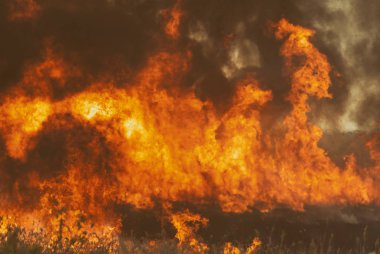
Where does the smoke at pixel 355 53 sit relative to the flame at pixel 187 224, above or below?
above

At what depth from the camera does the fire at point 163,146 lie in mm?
16656

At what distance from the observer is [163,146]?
17703 millimetres

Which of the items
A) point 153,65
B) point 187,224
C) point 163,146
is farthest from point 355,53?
point 187,224

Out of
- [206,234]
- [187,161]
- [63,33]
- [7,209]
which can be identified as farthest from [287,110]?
[7,209]

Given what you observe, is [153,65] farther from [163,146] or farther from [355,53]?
[355,53]

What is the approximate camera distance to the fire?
54.6 ft

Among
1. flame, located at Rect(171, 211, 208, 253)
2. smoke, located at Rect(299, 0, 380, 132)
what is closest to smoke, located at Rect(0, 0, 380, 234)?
smoke, located at Rect(299, 0, 380, 132)

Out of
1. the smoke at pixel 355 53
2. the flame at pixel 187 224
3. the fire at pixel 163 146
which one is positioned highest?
the smoke at pixel 355 53

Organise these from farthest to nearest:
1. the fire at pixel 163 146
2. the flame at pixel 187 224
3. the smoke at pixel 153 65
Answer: the smoke at pixel 153 65, the flame at pixel 187 224, the fire at pixel 163 146

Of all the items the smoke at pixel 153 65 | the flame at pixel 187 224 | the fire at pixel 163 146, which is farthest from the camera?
the smoke at pixel 153 65

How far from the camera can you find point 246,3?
21.7 meters

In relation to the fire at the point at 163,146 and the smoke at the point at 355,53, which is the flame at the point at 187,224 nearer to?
the fire at the point at 163,146

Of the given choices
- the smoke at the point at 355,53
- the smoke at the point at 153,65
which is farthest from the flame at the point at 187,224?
the smoke at the point at 355,53

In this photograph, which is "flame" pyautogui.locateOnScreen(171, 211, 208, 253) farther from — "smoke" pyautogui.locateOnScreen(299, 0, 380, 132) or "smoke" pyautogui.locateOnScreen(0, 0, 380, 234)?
"smoke" pyautogui.locateOnScreen(299, 0, 380, 132)
